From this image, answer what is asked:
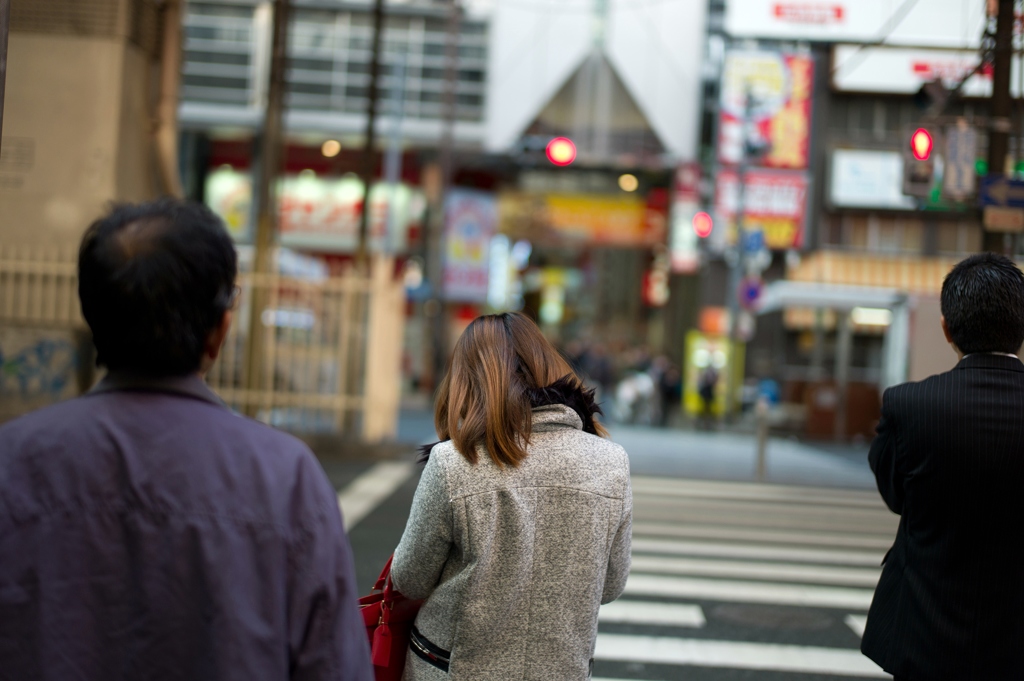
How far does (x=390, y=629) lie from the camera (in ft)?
9.04

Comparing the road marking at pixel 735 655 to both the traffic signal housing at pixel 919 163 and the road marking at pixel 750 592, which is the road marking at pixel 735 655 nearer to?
the road marking at pixel 750 592

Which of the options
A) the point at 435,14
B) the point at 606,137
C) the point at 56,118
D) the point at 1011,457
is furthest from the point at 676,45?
the point at 1011,457

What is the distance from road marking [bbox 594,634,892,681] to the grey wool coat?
10.2 feet

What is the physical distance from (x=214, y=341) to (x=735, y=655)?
15.3 ft

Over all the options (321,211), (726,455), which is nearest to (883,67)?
(321,211)

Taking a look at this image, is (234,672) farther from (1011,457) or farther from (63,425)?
(1011,457)

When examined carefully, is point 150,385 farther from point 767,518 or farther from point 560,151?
point 560,151

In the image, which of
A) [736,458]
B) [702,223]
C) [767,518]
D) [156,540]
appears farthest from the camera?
[702,223]

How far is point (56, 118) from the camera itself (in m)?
10.6

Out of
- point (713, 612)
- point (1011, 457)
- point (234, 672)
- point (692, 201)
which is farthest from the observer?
point (692, 201)

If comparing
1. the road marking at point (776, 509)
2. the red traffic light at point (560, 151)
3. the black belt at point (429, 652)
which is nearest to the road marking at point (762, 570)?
the road marking at point (776, 509)

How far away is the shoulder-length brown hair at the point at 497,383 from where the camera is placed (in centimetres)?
254

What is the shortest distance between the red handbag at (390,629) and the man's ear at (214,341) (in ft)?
3.76

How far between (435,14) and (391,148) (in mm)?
5006
